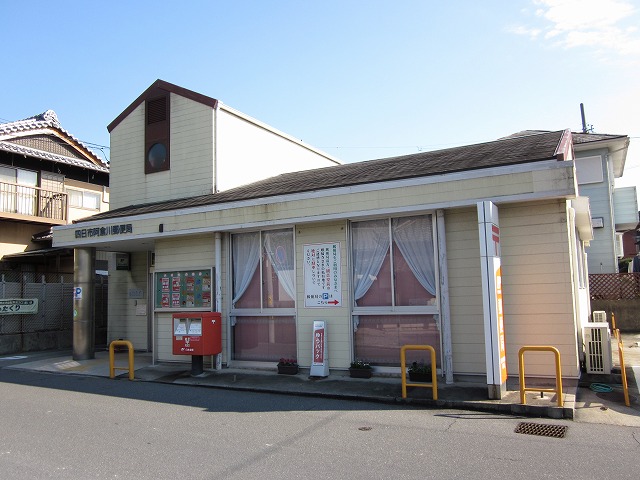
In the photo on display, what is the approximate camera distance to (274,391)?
28.2 feet

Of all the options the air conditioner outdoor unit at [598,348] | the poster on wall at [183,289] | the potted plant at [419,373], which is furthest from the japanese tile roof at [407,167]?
the potted plant at [419,373]

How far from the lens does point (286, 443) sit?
5.71 meters

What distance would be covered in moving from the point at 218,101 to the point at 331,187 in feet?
16.2

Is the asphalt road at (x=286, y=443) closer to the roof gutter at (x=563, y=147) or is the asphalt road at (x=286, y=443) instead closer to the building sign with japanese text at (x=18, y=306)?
the roof gutter at (x=563, y=147)

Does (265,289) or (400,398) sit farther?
(265,289)

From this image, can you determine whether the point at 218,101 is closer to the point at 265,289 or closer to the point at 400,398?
the point at 265,289

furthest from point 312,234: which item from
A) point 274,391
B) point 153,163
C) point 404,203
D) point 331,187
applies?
point 153,163

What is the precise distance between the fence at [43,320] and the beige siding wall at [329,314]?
10142mm

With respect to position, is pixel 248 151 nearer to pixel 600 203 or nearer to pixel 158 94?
pixel 158 94

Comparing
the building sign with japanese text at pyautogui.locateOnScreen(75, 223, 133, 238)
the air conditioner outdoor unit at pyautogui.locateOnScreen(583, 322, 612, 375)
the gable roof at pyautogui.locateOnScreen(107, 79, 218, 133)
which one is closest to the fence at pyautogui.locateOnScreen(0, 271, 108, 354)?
the building sign with japanese text at pyautogui.locateOnScreen(75, 223, 133, 238)

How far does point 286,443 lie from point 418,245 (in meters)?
4.70

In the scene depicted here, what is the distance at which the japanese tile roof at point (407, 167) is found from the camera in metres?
8.87

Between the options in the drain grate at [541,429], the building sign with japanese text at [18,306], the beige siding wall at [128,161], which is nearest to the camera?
the drain grate at [541,429]

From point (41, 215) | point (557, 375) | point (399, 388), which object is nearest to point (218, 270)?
point (399, 388)
